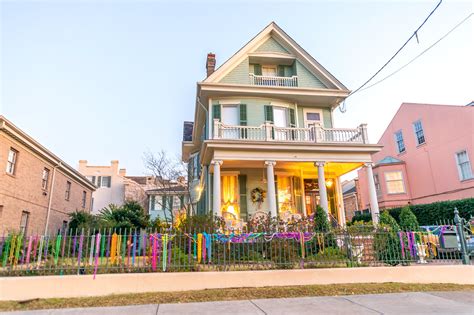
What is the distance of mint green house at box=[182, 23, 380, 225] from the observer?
1287 centimetres

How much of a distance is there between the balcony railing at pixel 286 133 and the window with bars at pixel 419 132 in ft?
33.0

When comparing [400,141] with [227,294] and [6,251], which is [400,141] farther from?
[6,251]

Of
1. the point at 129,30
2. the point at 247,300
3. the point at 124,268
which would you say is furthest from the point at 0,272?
the point at 129,30

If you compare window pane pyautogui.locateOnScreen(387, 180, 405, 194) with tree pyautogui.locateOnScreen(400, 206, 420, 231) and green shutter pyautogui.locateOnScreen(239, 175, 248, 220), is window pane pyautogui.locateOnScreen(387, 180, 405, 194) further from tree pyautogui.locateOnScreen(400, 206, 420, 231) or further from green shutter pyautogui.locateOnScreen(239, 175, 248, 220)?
tree pyautogui.locateOnScreen(400, 206, 420, 231)

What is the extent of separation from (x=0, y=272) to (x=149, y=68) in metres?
23.6

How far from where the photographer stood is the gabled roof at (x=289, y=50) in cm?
1584

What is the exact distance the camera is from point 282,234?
8164 mm

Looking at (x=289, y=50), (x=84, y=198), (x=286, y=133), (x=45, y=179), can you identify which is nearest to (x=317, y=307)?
(x=286, y=133)

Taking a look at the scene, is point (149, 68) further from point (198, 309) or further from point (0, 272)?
point (198, 309)

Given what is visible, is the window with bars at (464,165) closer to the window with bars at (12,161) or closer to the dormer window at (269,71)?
the dormer window at (269,71)

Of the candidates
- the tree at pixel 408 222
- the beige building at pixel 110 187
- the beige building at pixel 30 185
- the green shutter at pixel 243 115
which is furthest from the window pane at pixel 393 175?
the beige building at pixel 110 187

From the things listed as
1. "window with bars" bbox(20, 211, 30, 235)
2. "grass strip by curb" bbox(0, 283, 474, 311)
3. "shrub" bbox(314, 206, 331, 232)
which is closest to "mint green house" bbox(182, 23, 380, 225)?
"shrub" bbox(314, 206, 331, 232)

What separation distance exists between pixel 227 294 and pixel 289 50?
46.3 ft

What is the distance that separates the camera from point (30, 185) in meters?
14.4
